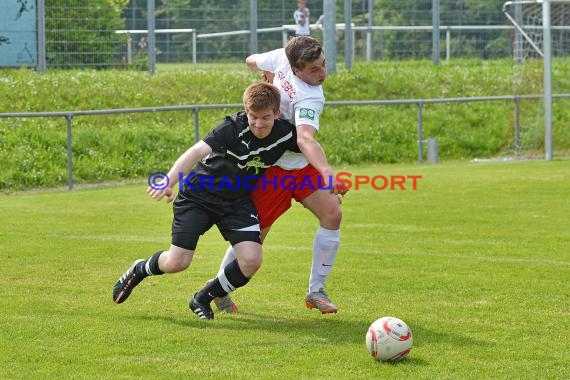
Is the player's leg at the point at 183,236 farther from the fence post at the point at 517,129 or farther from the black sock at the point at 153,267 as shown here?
the fence post at the point at 517,129

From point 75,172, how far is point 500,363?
43.0 ft

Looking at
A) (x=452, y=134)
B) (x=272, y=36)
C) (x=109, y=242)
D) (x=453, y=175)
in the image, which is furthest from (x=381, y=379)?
(x=272, y=36)

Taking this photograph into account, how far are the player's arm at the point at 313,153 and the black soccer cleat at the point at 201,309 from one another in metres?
1.10

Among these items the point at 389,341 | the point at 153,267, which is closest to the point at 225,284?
the point at 153,267

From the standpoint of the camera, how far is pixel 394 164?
21.4 metres

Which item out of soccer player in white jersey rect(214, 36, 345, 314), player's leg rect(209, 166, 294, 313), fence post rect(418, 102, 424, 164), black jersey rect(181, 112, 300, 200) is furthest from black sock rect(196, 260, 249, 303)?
fence post rect(418, 102, 424, 164)

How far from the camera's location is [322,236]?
25.6 feet

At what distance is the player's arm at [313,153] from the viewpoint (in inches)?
286

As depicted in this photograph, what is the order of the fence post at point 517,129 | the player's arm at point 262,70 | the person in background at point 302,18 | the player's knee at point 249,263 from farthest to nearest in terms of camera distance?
1. the person in background at point 302,18
2. the fence post at point 517,129
3. the player's arm at point 262,70
4. the player's knee at point 249,263

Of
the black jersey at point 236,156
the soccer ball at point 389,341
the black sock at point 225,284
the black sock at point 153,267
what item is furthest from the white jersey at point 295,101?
the soccer ball at point 389,341

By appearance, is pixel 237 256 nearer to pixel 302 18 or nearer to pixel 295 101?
pixel 295 101

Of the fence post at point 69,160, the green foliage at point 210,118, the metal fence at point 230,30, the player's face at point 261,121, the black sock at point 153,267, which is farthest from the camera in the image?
the metal fence at point 230,30

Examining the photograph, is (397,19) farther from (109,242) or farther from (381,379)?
(381,379)

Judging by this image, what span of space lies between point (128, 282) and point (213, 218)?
29.5 inches
